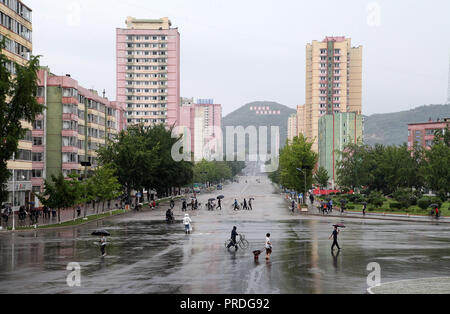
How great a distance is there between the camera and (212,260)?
27656mm

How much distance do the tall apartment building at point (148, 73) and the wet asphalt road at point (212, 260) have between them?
140 m

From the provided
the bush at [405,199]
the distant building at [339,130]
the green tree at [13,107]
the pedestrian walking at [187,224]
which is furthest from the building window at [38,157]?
the distant building at [339,130]

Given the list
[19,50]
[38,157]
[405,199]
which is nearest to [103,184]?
[19,50]

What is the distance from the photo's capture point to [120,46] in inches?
7175

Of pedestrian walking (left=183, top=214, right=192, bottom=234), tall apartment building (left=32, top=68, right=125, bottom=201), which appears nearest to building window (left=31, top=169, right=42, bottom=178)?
tall apartment building (left=32, top=68, right=125, bottom=201)

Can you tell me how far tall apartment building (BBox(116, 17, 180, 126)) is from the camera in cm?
18262

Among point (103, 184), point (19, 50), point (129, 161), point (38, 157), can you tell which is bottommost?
point (103, 184)

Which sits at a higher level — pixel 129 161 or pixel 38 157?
pixel 38 157

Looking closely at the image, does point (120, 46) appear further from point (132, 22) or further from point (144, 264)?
point (144, 264)

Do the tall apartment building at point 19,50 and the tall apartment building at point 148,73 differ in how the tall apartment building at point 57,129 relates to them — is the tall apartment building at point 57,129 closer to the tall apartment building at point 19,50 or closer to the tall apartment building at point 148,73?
the tall apartment building at point 19,50

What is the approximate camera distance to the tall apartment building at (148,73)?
599ft

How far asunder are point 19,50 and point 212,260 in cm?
5055

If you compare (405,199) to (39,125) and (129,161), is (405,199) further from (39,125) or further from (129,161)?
(39,125)

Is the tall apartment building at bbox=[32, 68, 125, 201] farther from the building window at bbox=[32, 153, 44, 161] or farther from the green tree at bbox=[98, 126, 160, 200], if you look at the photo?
the green tree at bbox=[98, 126, 160, 200]
